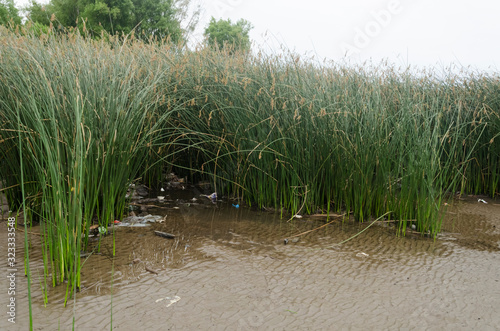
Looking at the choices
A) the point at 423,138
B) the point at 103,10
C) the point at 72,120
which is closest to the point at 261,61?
the point at 423,138

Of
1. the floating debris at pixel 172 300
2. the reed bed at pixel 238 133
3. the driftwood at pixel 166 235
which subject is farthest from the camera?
the driftwood at pixel 166 235

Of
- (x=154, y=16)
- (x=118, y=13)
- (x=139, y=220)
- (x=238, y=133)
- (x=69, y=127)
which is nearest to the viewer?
(x=69, y=127)

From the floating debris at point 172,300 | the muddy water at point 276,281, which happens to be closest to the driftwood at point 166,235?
the muddy water at point 276,281

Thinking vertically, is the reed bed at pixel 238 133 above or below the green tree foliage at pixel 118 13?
below

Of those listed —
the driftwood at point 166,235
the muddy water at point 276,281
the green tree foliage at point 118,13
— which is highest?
the green tree foliage at point 118,13

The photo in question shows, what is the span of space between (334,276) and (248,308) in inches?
27.6

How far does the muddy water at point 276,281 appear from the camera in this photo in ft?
6.83

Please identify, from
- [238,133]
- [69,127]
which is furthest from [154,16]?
[69,127]

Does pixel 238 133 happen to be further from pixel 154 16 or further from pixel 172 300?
pixel 154 16

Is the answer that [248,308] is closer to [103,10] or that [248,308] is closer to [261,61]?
[261,61]

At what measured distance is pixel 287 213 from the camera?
13.2ft

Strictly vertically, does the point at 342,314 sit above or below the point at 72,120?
below

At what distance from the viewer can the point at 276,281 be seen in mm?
2525

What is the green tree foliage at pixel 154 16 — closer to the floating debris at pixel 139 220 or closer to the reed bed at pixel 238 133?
the reed bed at pixel 238 133
